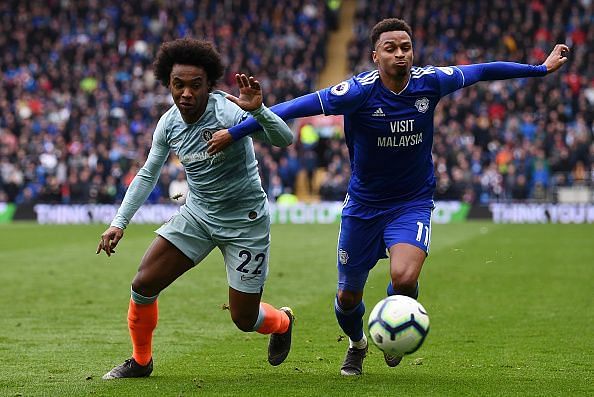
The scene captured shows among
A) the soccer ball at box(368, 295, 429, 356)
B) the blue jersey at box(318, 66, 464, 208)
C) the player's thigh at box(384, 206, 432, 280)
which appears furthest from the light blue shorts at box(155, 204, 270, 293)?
the soccer ball at box(368, 295, 429, 356)

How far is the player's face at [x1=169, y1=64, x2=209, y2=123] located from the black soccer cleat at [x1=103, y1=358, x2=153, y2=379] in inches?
72.9

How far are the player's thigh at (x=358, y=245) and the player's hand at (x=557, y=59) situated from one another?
1.74 metres

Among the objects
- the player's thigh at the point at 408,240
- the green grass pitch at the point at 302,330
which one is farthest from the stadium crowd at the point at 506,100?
the player's thigh at the point at 408,240

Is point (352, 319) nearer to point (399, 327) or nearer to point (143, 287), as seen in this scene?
point (399, 327)

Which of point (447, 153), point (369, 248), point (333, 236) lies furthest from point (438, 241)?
point (369, 248)

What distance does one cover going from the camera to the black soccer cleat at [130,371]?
26.4 ft

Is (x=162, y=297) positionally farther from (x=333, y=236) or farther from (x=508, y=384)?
(x=333, y=236)

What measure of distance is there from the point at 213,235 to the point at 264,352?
6.37 ft

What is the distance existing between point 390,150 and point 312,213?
2496 centimetres

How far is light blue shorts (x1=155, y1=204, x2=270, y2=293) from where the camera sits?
7.92 metres

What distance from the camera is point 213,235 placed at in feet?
26.0

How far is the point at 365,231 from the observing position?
8094mm

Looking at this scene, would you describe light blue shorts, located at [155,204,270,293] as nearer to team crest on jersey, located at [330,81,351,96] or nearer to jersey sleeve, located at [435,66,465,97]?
team crest on jersey, located at [330,81,351,96]

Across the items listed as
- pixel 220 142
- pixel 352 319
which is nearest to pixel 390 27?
pixel 220 142
